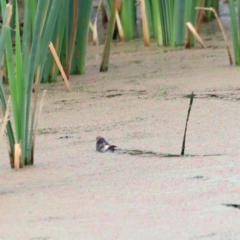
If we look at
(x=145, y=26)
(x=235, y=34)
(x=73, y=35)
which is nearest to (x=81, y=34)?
(x=73, y=35)

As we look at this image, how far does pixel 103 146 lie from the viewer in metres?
1.35

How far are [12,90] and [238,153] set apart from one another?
0.41 m

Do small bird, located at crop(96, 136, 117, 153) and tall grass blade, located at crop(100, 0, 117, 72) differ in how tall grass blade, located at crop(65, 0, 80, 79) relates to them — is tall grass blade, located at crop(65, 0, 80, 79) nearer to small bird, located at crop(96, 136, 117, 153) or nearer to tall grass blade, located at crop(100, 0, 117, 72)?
tall grass blade, located at crop(100, 0, 117, 72)

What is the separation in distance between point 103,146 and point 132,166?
0.13 meters

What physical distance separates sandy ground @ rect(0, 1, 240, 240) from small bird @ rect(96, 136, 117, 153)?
2 centimetres

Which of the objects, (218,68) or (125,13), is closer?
(218,68)

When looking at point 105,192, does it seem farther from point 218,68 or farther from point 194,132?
point 218,68

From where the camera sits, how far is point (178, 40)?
2645 millimetres

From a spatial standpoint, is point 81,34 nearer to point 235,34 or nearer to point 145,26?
point 235,34

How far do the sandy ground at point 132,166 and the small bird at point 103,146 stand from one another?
2cm

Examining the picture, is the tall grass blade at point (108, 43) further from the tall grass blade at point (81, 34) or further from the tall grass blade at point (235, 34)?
the tall grass blade at point (235, 34)

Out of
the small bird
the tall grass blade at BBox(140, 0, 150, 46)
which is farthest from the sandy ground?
the tall grass blade at BBox(140, 0, 150, 46)

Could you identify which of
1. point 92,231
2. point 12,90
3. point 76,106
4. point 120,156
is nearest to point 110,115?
point 76,106

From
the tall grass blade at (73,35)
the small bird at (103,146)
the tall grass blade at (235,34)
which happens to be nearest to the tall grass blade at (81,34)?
the tall grass blade at (73,35)
